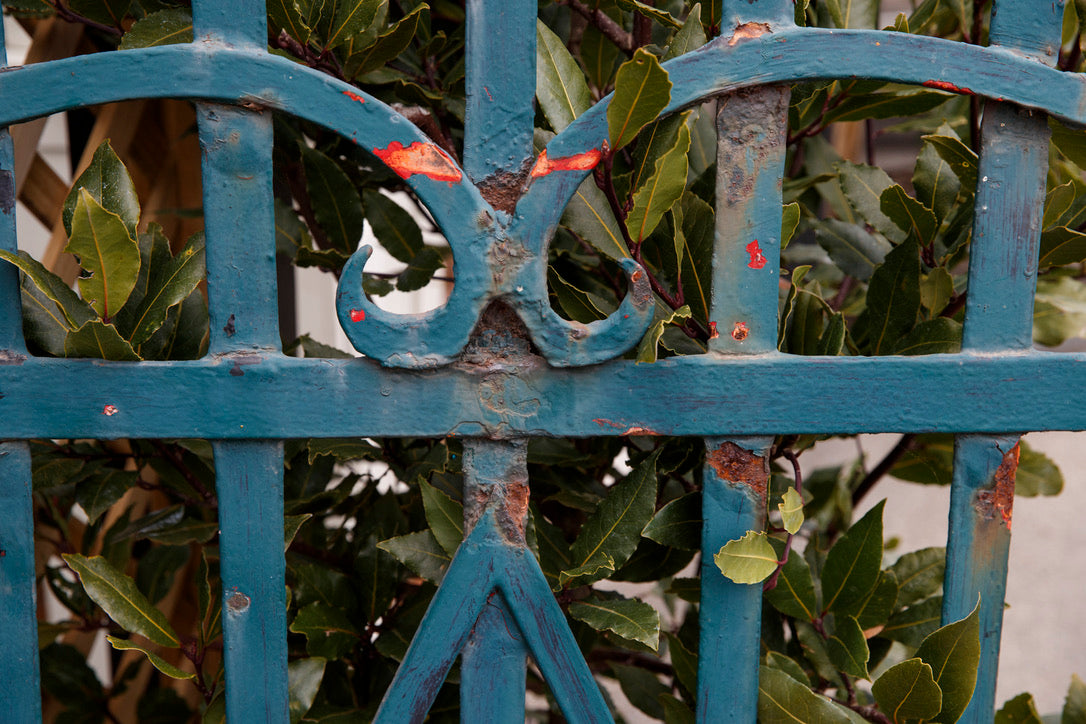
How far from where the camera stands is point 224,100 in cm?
56

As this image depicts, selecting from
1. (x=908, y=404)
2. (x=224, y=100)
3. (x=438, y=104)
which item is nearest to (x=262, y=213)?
(x=224, y=100)

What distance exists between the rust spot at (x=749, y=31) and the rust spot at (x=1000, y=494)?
37 cm

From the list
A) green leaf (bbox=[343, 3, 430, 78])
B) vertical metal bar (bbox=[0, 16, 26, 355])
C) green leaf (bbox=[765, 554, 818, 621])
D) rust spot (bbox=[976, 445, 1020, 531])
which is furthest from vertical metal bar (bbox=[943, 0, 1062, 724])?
vertical metal bar (bbox=[0, 16, 26, 355])

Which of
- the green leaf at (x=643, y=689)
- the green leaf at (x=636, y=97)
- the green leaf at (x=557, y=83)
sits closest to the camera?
the green leaf at (x=636, y=97)

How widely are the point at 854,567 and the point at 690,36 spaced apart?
1.48ft

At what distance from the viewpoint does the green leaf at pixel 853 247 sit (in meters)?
0.80

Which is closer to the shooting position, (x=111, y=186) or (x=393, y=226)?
(x=111, y=186)

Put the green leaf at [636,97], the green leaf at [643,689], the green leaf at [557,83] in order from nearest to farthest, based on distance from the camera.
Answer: the green leaf at [636,97] → the green leaf at [557,83] → the green leaf at [643,689]

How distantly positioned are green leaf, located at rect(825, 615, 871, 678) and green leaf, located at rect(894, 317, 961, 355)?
0.23 m

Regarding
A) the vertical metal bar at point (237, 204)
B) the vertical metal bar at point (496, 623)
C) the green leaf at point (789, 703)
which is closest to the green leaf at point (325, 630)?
the vertical metal bar at point (496, 623)

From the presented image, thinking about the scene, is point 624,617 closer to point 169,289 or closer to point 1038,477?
point 169,289

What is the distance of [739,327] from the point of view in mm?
601

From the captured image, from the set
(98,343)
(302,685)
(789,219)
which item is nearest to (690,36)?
(789,219)

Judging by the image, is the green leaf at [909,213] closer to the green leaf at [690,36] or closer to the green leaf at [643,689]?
the green leaf at [690,36]
